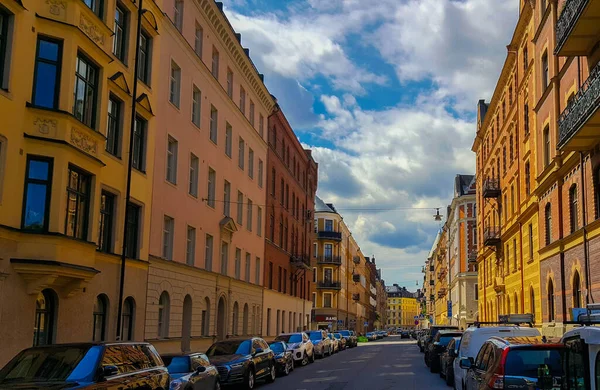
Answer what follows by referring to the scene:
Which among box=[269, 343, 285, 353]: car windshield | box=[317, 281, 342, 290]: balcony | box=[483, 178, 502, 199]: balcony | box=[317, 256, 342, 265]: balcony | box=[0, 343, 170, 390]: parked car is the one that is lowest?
box=[269, 343, 285, 353]: car windshield

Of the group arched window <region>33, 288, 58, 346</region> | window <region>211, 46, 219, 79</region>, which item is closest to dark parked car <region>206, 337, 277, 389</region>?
arched window <region>33, 288, 58, 346</region>

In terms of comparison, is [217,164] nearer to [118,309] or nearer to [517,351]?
[118,309]

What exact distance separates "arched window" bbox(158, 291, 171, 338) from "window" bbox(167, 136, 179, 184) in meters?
4.66

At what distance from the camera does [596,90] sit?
19062mm

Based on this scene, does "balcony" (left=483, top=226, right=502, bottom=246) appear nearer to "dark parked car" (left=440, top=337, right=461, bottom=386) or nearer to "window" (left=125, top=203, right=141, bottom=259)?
"dark parked car" (left=440, top=337, right=461, bottom=386)

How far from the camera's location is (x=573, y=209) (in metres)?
25.4

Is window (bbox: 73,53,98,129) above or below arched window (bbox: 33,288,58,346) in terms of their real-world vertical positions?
above

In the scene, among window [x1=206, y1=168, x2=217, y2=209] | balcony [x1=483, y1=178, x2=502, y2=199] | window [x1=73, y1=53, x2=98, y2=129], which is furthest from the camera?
balcony [x1=483, y1=178, x2=502, y2=199]

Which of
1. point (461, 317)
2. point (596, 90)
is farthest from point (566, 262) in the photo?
point (461, 317)

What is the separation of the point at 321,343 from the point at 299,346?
329 inches

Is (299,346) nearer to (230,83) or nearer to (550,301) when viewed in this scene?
(550,301)

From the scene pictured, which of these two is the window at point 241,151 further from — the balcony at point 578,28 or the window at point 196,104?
the balcony at point 578,28

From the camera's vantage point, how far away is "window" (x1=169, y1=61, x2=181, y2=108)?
2800 centimetres

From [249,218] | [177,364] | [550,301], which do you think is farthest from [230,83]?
[177,364]
